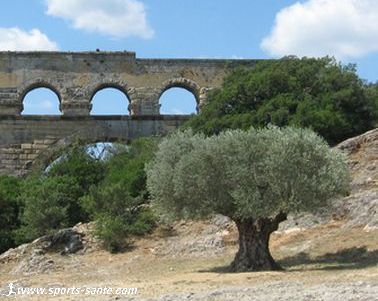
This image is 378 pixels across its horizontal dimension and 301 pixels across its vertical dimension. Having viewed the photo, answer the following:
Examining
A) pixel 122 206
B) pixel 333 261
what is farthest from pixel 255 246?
pixel 122 206

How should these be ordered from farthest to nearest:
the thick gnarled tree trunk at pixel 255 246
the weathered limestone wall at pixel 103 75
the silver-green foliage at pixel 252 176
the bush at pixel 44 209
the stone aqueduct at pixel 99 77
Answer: the weathered limestone wall at pixel 103 75
the stone aqueduct at pixel 99 77
the bush at pixel 44 209
the thick gnarled tree trunk at pixel 255 246
the silver-green foliage at pixel 252 176

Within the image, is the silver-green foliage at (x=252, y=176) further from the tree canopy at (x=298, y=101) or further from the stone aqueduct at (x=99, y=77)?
the stone aqueduct at (x=99, y=77)

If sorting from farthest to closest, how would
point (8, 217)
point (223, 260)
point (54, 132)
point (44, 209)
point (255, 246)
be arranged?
point (54, 132)
point (8, 217)
point (44, 209)
point (223, 260)
point (255, 246)

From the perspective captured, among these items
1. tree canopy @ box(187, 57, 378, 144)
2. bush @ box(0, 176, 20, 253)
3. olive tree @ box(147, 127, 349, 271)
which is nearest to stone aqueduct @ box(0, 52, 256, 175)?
tree canopy @ box(187, 57, 378, 144)

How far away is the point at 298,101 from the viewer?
30406mm

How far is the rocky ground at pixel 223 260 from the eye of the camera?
46.9 feet

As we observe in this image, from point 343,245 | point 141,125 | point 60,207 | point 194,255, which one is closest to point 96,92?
point 141,125

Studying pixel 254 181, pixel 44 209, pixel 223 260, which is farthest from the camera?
pixel 44 209

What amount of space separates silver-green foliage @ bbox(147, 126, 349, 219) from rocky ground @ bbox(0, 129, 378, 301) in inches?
58.0

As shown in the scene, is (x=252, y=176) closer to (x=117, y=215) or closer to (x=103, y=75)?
(x=117, y=215)

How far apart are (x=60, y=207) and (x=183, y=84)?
14200 mm

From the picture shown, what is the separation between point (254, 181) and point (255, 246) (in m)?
1.53

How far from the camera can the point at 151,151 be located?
29.6 m

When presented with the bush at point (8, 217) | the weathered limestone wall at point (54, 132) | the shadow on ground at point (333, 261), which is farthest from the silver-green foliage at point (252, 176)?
the weathered limestone wall at point (54, 132)
